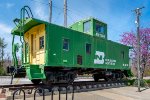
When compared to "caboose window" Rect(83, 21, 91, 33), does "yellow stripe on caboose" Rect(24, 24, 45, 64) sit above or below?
below

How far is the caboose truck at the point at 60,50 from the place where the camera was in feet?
43.4

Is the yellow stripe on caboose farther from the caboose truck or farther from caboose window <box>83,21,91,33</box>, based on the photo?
caboose window <box>83,21,91,33</box>

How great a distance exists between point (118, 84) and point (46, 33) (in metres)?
8.04

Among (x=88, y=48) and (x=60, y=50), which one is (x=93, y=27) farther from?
(x=60, y=50)

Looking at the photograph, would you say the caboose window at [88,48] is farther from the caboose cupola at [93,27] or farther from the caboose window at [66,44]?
the caboose window at [66,44]

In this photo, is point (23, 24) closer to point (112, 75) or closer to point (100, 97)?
point (100, 97)

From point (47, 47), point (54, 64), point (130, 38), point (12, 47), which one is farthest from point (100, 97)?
point (130, 38)

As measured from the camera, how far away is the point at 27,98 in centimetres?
1127

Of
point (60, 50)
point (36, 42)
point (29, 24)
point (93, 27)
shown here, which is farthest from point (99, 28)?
point (29, 24)

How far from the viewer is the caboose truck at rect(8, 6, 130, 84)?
13234 mm

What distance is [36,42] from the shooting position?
47.3ft

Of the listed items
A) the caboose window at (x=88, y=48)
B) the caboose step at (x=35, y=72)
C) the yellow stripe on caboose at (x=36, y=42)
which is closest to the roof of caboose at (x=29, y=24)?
the yellow stripe on caboose at (x=36, y=42)

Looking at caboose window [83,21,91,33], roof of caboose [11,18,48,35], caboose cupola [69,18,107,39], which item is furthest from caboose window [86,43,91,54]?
roof of caboose [11,18,48,35]

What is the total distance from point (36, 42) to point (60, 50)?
161 centimetres
